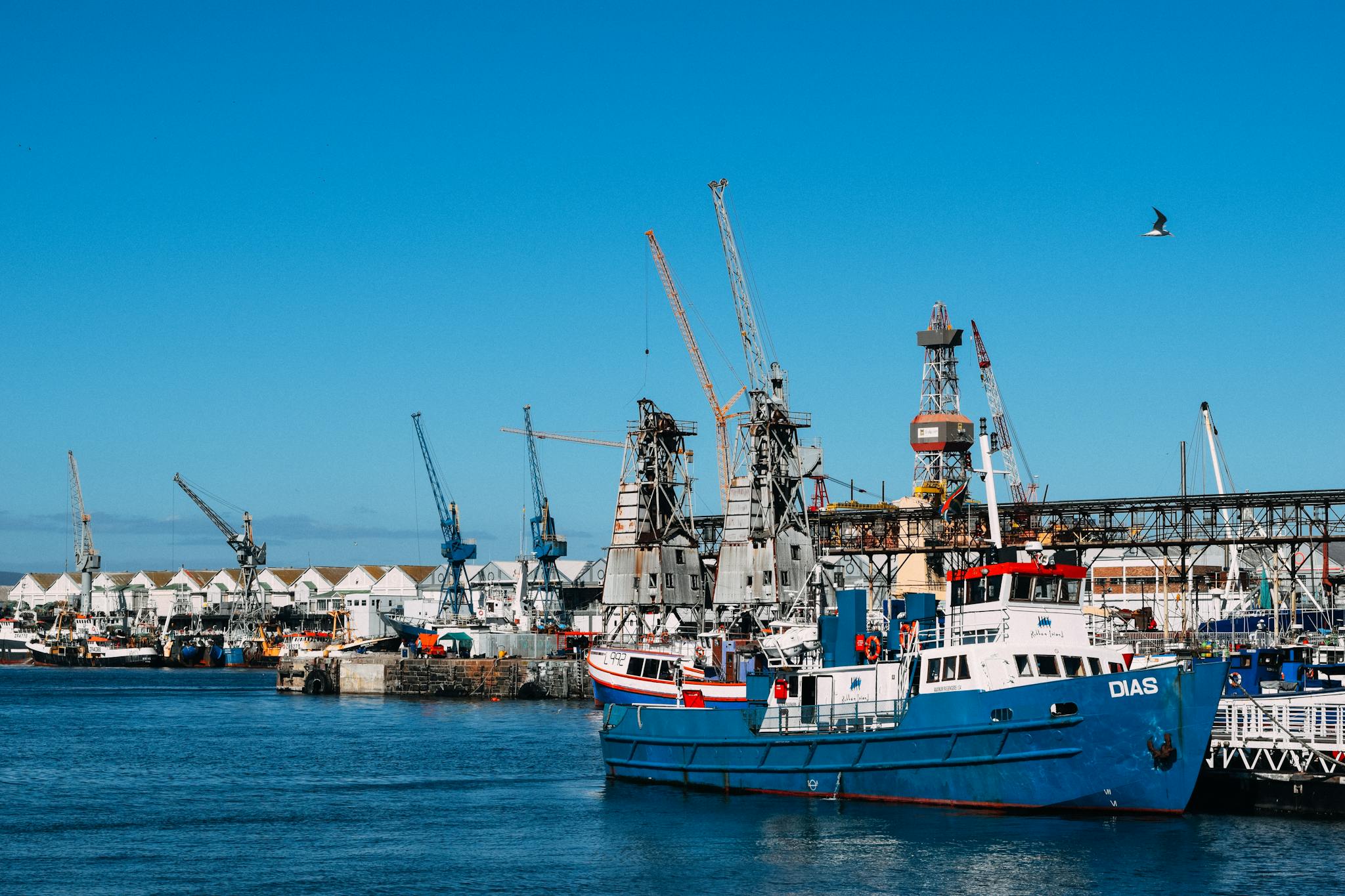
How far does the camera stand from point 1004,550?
148ft

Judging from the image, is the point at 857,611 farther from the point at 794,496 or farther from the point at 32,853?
the point at 794,496

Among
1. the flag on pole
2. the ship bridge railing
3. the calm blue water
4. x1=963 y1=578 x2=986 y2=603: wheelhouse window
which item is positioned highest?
the flag on pole

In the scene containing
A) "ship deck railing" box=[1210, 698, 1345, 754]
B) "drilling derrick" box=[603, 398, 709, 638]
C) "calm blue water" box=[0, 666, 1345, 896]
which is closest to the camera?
"calm blue water" box=[0, 666, 1345, 896]

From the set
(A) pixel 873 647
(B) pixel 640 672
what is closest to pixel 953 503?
(A) pixel 873 647

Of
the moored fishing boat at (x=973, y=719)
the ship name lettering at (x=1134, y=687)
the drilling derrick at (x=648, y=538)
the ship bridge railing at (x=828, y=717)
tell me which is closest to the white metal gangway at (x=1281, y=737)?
the moored fishing boat at (x=973, y=719)

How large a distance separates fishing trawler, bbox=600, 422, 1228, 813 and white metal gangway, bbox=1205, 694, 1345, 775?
3942 millimetres

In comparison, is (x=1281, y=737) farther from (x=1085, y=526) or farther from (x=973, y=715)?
(x=1085, y=526)

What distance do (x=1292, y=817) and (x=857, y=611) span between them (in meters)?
13.9

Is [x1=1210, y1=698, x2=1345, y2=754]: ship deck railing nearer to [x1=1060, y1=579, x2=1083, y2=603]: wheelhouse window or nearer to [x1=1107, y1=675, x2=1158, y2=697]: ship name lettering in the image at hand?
[x1=1107, y1=675, x2=1158, y2=697]: ship name lettering

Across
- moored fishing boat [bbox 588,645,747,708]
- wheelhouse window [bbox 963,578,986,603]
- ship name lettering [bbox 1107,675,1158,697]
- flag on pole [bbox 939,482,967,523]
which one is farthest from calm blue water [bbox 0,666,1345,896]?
moored fishing boat [bbox 588,645,747,708]

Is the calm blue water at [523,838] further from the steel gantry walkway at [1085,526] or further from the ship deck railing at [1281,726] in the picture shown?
the steel gantry walkway at [1085,526]

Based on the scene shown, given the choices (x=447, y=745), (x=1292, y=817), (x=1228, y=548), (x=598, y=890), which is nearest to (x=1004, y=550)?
(x=1292, y=817)

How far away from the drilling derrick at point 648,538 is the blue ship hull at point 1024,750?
58.6 m

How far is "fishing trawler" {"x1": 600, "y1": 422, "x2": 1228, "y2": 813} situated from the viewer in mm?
39938
